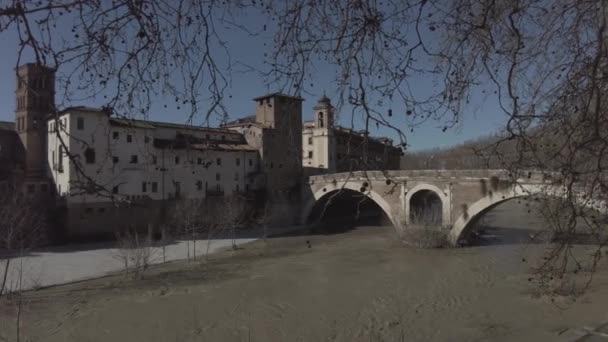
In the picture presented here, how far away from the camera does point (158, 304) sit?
1324 centimetres

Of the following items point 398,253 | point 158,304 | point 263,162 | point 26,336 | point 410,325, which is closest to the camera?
point 26,336

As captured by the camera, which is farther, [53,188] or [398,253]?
[53,188]

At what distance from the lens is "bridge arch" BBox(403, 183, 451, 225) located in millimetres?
23312

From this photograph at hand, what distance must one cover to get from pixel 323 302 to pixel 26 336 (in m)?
7.70

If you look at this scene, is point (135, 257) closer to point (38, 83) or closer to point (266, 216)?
point (266, 216)

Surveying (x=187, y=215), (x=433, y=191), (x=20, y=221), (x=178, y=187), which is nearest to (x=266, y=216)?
(x=178, y=187)

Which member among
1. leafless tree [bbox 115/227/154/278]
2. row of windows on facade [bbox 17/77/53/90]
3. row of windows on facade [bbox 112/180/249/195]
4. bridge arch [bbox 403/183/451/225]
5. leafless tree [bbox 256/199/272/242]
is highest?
row of windows on facade [bbox 17/77/53/90]

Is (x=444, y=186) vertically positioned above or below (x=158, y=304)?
above

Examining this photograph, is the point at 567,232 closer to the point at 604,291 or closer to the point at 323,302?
the point at 323,302

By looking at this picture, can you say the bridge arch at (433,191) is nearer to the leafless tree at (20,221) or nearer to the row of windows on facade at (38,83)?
the leafless tree at (20,221)

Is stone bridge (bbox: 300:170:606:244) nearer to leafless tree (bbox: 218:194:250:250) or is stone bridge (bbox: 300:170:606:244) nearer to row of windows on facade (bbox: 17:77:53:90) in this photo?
leafless tree (bbox: 218:194:250:250)

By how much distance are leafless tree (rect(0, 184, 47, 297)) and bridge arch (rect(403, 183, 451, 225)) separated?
18081 millimetres

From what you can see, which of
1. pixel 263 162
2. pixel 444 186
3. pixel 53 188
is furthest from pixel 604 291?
pixel 53 188

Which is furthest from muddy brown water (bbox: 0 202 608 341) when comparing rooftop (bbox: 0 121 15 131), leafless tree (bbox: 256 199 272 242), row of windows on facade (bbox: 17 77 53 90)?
rooftop (bbox: 0 121 15 131)
